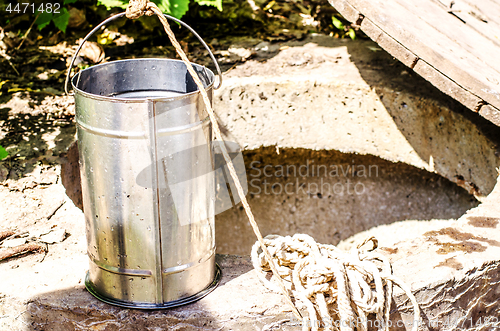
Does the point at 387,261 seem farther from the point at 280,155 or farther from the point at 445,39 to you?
the point at 280,155

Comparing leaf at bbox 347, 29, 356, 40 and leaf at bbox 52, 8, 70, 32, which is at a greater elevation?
leaf at bbox 52, 8, 70, 32

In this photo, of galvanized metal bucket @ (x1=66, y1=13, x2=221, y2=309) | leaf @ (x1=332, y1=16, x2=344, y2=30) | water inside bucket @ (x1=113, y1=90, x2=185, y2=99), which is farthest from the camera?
leaf @ (x1=332, y1=16, x2=344, y2=30)

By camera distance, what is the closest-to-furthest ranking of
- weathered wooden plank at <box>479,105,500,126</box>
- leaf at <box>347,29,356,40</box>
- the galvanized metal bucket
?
the galvanized metal bucket → weathered wooden plank at <box>479,105,500,126</box> → leaf at <box>347,29,356,40</box>

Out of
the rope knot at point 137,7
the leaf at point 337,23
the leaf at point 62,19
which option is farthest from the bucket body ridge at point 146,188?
the leaf at point 337,23

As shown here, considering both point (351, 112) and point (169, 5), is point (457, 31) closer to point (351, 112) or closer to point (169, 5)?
point (351, 112)

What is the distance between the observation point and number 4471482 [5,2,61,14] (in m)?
3.86

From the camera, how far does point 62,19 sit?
12.3ft

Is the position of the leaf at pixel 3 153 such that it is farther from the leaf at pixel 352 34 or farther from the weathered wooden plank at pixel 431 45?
the leaf at pixel 352 34

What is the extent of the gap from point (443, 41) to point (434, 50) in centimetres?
20

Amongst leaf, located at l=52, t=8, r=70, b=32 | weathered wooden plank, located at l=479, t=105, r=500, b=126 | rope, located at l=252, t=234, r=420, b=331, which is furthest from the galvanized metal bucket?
leaf, located at l=52, t=8, r=70, b=32

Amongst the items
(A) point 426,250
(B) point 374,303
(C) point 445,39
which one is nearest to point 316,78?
(C) point 445,39

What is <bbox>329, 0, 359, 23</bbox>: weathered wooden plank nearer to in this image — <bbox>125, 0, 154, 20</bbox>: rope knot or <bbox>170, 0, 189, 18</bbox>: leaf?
<bbox>170, 0, 189, 18</bbox>: leaf

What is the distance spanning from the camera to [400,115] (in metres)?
3.55

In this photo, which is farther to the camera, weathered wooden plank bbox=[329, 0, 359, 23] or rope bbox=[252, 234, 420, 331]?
weathered wooden plank bbox=[329, 0, 359, 23]
